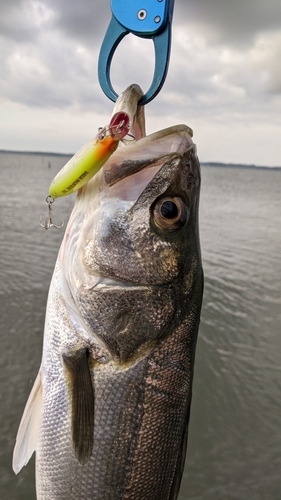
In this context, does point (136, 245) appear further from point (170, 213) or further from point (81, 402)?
point (81, 402)

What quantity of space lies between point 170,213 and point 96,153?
46 centimetres

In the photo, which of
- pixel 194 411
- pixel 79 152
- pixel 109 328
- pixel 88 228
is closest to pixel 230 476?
pixel 194 411

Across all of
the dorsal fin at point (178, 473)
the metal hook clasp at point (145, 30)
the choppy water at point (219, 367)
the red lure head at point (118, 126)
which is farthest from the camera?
the choppy water at point (219, 367)

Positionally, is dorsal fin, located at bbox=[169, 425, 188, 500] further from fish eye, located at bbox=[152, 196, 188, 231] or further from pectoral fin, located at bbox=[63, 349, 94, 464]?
fish eye, located at bbox=[152, 196, 188, 231]

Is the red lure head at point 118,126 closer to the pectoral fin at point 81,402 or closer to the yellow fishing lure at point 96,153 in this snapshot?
the yellow fishing lure at point 96,153

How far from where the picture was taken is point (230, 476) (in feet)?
15.5

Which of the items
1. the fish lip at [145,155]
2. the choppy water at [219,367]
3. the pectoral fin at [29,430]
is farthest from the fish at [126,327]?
the choppy water at [219,367]

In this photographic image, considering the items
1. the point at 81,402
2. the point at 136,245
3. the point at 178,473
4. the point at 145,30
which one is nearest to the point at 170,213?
the point at 136,245

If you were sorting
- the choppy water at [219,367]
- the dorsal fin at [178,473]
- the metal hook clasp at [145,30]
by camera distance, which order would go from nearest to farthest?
the metal hook clasp at [145,30] < the dorsal fin at [178,473] < the choppy water at [219,367]

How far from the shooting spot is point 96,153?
1620 mm

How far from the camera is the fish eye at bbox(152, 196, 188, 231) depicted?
1.81 m

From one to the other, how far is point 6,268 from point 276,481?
291 inches

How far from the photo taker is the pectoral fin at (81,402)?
1783mm

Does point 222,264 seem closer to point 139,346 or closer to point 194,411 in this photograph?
point 194,411
